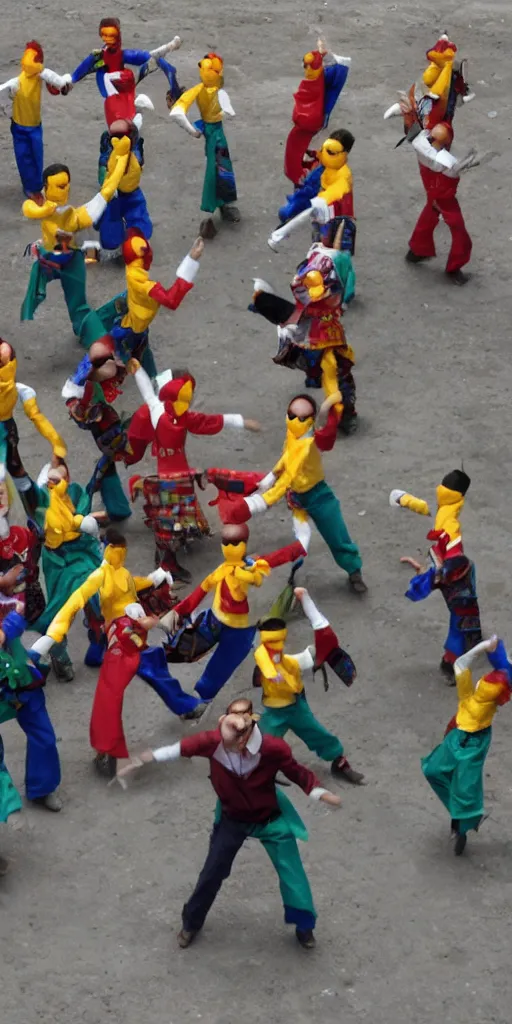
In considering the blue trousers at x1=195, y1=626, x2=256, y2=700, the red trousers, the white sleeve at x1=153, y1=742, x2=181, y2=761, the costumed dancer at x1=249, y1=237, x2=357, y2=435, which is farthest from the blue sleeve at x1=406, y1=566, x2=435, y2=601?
Answer: the red trousers

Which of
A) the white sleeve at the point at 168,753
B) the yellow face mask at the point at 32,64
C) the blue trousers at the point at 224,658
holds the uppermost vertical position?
the yellow face mask at the point at 32,64

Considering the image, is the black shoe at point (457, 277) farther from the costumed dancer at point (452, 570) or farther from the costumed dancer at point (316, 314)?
the costumed dancer at point (452, 570)

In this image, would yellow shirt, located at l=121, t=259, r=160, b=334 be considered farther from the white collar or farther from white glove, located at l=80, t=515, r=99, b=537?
the white collar

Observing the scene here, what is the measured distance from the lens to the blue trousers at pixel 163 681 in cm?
1097

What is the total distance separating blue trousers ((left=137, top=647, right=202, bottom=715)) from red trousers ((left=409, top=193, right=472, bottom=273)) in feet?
17.2

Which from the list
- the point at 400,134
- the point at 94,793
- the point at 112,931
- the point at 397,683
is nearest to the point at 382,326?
the point at 400,134

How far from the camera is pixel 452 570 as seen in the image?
37.2ft

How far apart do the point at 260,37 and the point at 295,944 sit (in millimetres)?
11271

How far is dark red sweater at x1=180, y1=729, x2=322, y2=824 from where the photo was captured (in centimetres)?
950

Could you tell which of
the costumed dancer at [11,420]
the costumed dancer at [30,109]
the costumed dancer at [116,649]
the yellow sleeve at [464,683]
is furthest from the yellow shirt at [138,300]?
the yellow sleeve at [464,683]

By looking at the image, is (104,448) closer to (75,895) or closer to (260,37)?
(75,895)

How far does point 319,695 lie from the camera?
11.9 metres

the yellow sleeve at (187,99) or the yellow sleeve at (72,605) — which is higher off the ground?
the yellow sleeve at (187,99)

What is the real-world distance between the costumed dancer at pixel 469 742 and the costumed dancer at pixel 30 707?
2.07 m
